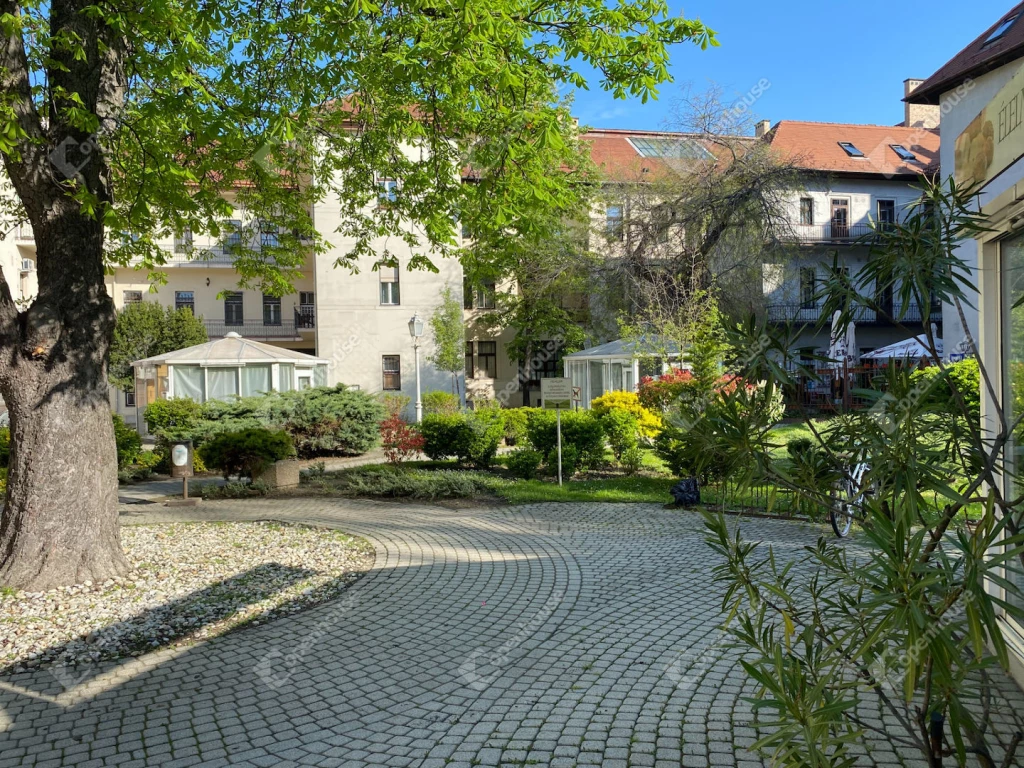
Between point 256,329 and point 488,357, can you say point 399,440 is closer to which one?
point 488,357

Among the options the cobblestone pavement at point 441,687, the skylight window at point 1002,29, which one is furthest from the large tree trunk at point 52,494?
the skylight window at point 1002,29

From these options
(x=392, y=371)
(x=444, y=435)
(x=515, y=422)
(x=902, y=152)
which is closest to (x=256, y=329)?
(x=392, y=371)

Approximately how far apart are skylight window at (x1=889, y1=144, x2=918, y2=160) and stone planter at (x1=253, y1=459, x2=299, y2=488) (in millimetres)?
35339

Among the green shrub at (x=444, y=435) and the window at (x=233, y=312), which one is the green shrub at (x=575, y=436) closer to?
the green shrub at (x=444, y=435)

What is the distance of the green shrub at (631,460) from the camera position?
47.2 ft

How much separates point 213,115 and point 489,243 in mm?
4004

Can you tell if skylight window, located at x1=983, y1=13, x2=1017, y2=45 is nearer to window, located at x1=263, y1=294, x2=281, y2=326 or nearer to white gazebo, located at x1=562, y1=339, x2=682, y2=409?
white gazebo, located at x1=562, y1=339, x2=682, y2=409

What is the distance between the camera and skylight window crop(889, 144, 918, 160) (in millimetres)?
36344

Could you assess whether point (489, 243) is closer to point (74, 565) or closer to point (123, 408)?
point (74, 565)

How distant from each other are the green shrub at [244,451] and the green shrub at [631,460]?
6665 mm

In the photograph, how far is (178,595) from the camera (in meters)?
6.66

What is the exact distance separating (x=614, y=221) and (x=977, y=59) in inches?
498

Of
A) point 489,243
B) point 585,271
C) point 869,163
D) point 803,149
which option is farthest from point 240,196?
Answer: point 869,163

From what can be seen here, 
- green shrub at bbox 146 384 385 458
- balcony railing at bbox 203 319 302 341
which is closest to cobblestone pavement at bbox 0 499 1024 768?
green shrub at bbox 146 384 385 458
